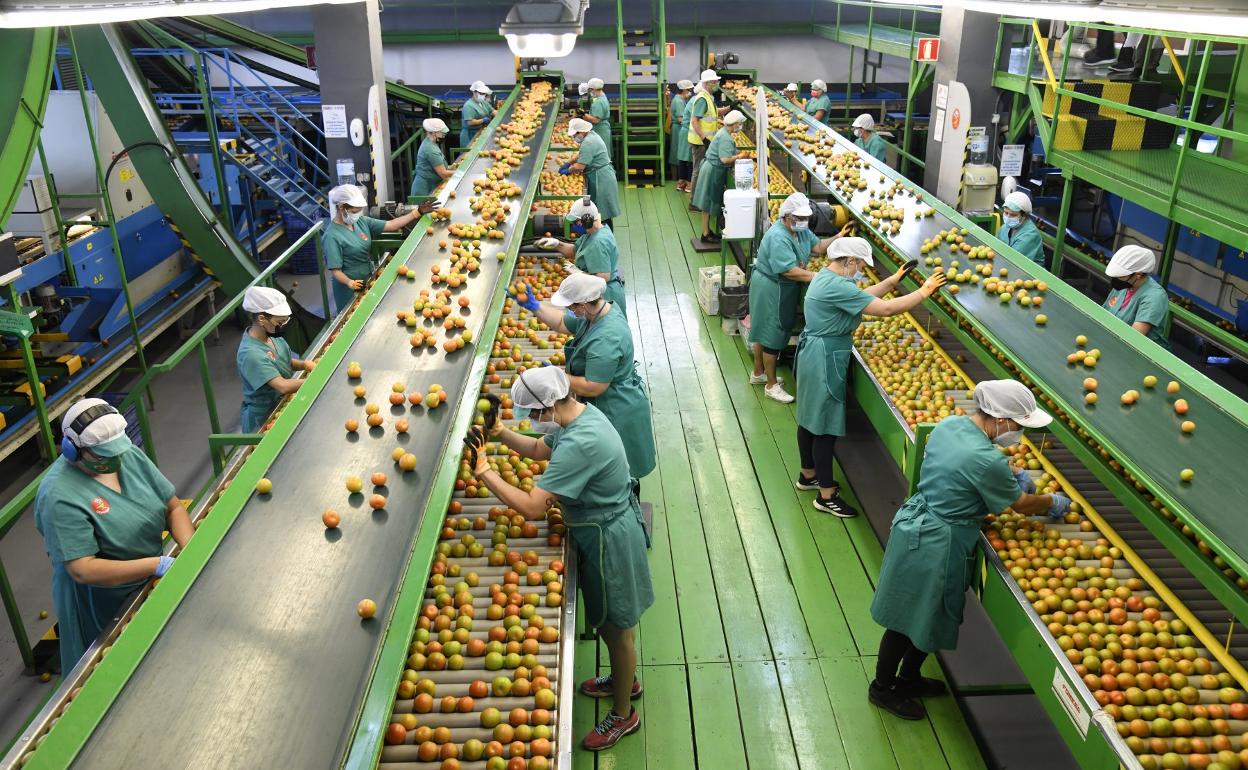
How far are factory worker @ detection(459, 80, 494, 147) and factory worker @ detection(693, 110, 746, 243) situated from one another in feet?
12.3

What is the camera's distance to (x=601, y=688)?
16.7 ft

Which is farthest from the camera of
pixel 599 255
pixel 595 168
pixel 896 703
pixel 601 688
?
pixel 595 168

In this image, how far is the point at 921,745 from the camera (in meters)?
4.76

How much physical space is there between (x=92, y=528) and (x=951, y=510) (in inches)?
154

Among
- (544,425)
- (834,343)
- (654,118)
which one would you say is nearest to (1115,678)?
(544,425)

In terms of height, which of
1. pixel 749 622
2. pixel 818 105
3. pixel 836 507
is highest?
pixel 818 105

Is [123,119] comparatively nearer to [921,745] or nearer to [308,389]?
[308,389]

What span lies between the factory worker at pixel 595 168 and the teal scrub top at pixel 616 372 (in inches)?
196

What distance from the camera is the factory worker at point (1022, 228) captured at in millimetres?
7660

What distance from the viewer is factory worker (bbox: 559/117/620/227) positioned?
1073 cm

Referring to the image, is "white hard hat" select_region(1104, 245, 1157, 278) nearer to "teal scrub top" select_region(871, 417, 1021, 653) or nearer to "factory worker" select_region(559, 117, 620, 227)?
"teal scrub top" select_region(871, 417, 1021, 653)

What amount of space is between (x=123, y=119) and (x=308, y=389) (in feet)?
23.4

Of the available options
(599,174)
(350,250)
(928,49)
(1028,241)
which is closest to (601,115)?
(599,174)

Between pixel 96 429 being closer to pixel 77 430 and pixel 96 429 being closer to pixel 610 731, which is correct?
pixel 77 430
